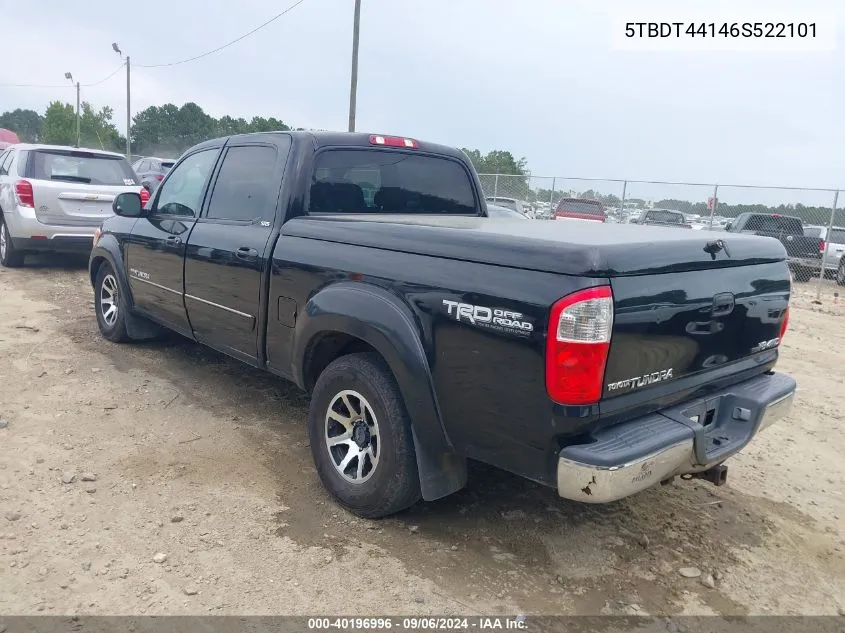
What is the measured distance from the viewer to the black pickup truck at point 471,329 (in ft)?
8.16

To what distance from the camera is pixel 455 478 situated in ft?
10.1

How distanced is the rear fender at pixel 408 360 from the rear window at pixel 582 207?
15217mm

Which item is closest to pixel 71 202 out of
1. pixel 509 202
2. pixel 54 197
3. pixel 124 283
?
pixel 54 197

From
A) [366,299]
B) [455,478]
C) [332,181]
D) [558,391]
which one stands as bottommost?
[455,478]

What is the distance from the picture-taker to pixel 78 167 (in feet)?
30.8

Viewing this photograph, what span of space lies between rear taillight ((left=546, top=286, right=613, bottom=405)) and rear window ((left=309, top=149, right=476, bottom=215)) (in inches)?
80.8

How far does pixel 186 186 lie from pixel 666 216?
15.0 meters

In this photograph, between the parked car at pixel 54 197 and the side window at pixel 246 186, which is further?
the parked car at pixel 54 197

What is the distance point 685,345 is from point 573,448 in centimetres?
72

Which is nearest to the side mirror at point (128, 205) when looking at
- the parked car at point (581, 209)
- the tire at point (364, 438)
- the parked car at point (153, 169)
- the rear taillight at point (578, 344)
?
the tire at point (364, 438)

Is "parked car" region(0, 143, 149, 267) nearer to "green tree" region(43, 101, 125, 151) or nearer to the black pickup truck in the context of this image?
the black pickup truck

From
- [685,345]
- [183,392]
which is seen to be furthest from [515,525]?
[183,392]

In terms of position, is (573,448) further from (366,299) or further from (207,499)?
(207,499)

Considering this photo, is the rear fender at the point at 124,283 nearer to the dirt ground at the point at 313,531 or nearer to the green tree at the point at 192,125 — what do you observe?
the dirt ground at the point at 313,531
